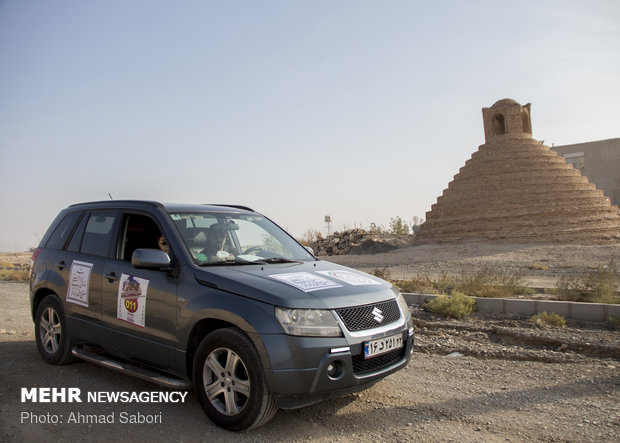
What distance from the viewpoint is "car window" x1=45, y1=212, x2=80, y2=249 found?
573 cm

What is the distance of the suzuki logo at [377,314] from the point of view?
3826 mm

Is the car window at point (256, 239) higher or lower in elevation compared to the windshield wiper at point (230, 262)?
higher

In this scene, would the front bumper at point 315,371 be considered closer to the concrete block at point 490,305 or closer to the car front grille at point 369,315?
the car front grille at point 369,315

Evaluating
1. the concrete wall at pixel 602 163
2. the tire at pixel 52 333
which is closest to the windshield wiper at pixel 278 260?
the tire at pixel 52 333

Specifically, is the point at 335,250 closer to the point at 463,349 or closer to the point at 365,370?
the point at 463,349

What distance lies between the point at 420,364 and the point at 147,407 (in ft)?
10.3

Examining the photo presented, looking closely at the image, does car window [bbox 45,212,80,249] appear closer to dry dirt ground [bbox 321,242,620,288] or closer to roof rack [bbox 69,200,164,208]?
roof rack [bbox 69,200,164,208]

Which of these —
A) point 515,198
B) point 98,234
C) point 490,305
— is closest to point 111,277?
point 98,234

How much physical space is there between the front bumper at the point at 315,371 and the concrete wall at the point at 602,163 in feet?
202

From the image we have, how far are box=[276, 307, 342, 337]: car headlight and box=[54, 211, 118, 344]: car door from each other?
241 cm

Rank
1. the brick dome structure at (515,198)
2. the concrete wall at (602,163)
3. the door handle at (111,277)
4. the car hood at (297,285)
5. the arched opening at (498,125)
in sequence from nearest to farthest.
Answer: the car hood at (297,285), the door handle at (111,277), the brick dome structure at (515,198), the arched opening at (498,125), the concrete wall at (602,163)

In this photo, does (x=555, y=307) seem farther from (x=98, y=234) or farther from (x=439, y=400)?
(x=98, y=234)

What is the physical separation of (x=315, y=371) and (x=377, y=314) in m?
0.78

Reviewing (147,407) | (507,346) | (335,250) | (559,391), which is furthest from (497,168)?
(147,407)
